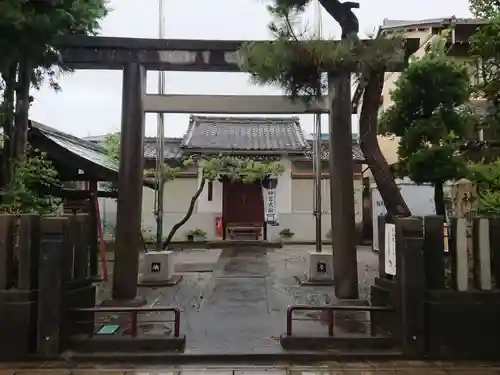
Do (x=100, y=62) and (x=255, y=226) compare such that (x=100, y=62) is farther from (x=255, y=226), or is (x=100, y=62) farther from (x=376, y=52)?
(x=255, y=226)

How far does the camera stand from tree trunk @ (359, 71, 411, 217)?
24.0 ft

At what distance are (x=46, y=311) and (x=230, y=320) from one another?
2.94 meters

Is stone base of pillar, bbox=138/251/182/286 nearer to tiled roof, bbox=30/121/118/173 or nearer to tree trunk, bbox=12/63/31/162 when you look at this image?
tiled roof, bbox=30/121/118/173

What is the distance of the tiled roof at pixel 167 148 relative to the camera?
22984mm

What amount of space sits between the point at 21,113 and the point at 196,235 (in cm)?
1452

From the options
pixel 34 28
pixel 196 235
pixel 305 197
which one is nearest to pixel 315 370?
pixel 34 28

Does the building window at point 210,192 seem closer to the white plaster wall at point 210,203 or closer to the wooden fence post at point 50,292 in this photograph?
the white plaster wall at point 210,203

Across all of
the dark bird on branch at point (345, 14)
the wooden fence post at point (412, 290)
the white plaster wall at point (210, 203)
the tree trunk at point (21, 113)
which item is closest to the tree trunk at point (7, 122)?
the tree trunk at point (21, 113)

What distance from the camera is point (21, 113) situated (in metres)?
8.66

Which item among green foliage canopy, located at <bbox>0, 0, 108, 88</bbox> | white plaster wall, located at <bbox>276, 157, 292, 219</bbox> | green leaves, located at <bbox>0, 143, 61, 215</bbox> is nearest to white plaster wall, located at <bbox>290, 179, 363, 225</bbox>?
white plaster wall, located at <bbox>276, 157, 292, 219</bbox>

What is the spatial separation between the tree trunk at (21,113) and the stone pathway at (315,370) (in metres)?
4.03

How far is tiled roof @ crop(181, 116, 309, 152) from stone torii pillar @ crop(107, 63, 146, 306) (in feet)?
42.7

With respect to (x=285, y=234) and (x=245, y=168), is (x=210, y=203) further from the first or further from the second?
(x=285, y=234)

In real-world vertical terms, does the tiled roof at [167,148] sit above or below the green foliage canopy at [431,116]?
above
